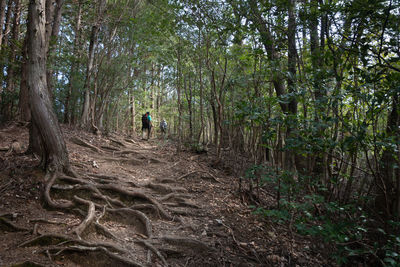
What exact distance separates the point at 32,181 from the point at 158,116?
2139 cm

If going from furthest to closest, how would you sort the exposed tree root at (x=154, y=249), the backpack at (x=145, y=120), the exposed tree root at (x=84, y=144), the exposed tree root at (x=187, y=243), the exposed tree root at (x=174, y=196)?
the backpack at (x=145, y=120) → the exposed tree root at (x=84, y=144) → the exposed tree root at (x=174, y=196) → the exposed tree root at (x=187, y=243) → the exposed tree root at (x=154, y=249)

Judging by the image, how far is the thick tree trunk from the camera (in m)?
4.92

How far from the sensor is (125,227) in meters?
4.68

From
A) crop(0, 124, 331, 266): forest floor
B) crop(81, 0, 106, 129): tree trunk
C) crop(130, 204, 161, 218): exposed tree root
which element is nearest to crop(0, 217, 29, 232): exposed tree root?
crop(0, 124, 331, 266): forest floor

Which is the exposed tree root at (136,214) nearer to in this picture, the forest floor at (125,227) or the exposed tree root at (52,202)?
the forest floor at (125,227)

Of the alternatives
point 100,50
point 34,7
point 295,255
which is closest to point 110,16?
point 100,50

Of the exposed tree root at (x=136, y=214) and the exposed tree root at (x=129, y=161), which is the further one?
the exposed tree root at (x=129, y=161)

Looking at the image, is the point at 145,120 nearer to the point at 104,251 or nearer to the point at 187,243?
the point at 187,243

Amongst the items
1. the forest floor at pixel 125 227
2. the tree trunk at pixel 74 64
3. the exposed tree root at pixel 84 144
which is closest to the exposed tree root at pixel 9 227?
the forest floor at pixel 125 227

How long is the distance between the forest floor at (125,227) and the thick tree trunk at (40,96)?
449 mm

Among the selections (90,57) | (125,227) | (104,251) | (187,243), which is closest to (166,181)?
(125,227)

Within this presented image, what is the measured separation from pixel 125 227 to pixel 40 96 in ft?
10.8

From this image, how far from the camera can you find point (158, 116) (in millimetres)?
25906

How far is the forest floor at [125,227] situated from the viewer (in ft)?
11.3
